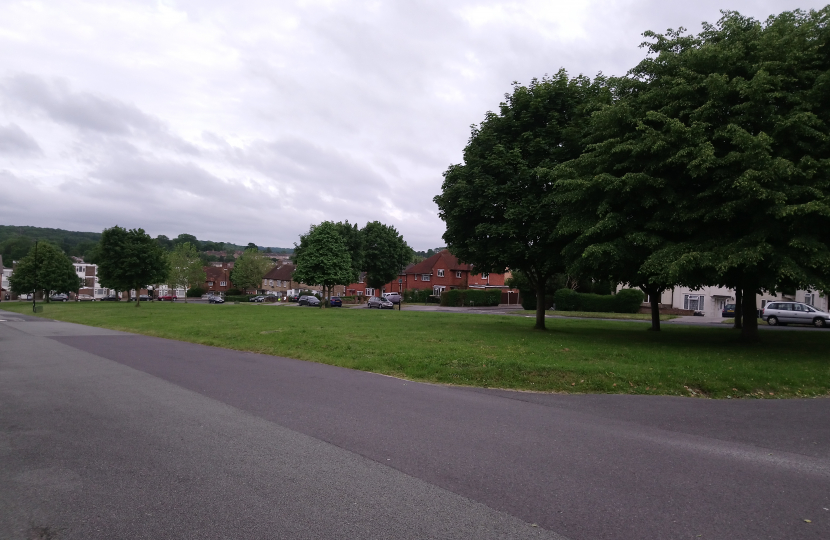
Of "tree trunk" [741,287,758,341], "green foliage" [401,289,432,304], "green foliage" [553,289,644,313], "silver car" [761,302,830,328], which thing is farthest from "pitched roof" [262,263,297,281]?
"tree trunk" [741,287,758,341]

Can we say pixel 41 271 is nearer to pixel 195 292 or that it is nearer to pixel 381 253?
pixel 195 292

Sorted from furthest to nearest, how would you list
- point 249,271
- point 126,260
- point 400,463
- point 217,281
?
point 217,281
point 249,271
point 126,260
point 400,463

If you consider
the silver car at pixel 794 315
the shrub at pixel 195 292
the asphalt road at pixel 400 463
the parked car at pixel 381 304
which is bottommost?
the shrub at pixel 195 292

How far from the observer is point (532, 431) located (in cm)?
769

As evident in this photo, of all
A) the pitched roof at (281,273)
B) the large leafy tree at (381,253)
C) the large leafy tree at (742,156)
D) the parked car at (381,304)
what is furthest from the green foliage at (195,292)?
the large leafy tree at (742,156)

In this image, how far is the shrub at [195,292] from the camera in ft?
367

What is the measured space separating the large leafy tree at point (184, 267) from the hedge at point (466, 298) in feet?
Answer: 173

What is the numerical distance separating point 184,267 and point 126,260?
142 feet

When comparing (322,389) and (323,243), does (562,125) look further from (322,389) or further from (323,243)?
(323,243)

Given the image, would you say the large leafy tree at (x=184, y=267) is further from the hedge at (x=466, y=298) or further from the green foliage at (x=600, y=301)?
the green foliage at (x=600, y=301)

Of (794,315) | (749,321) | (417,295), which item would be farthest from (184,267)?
(749,321)

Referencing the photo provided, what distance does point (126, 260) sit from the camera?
56.0m

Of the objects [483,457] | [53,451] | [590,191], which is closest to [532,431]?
[483,457]

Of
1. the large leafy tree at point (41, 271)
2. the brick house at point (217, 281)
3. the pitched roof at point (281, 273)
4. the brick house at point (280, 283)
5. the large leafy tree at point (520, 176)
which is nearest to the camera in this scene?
the large leafy tree at point (520, 176)
